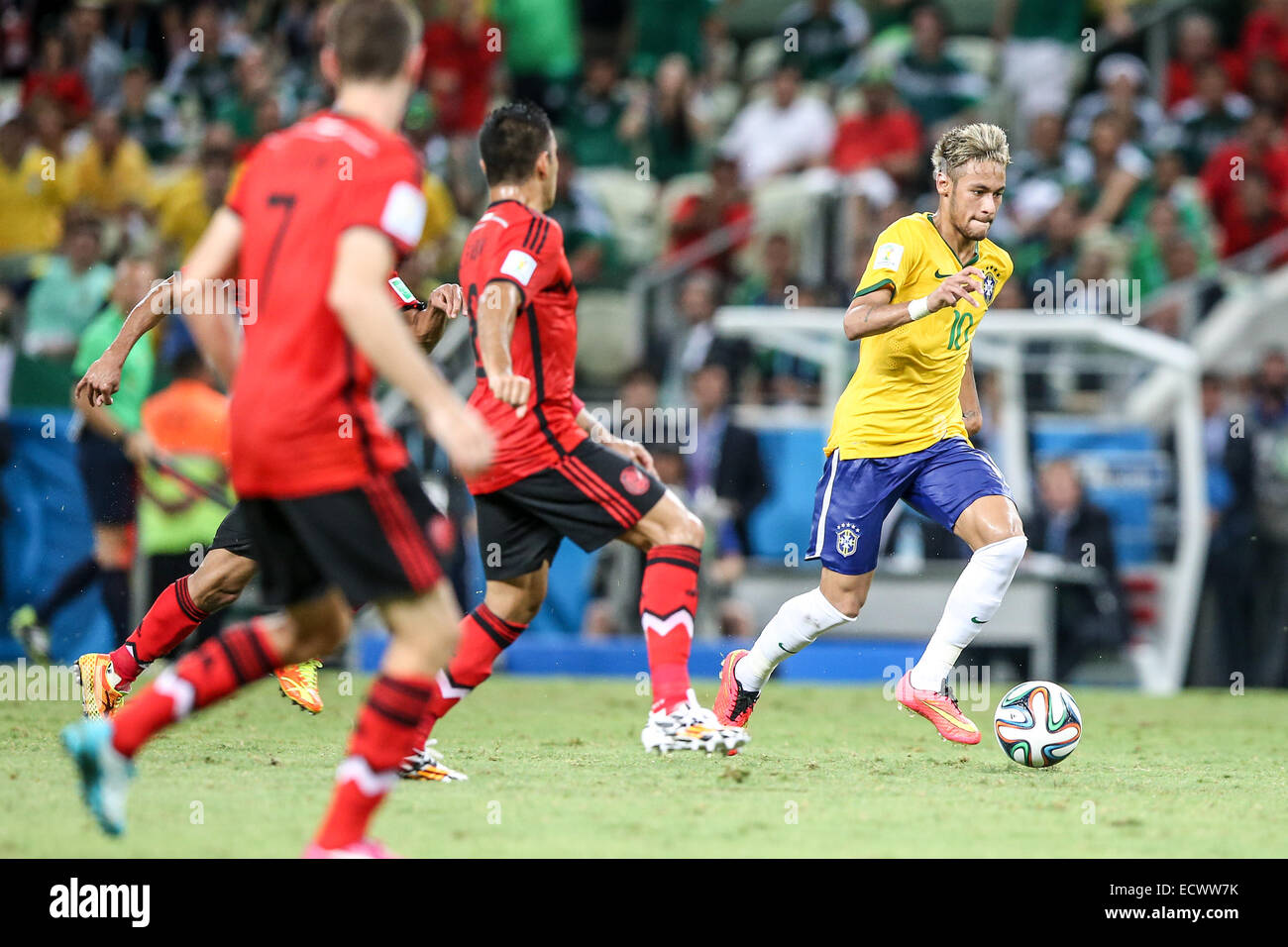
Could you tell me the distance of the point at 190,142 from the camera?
16.3 m

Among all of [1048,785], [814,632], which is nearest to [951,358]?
[814,632]

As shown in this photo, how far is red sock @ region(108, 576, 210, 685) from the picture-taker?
7215mm

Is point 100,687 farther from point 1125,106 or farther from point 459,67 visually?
point 1125,106

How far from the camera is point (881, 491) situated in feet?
23.5

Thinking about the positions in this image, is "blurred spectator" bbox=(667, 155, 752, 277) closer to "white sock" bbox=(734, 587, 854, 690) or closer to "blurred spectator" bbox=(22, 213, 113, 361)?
"blurred spectator" bbox=(22, 213, 113, 361)

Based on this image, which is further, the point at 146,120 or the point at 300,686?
the point at 146,120

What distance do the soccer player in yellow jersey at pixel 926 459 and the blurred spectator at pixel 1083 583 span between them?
5.19 metres

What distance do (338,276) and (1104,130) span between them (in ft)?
38.7

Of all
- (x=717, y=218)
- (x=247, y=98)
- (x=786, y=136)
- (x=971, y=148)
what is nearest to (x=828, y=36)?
(x=786, y=136)

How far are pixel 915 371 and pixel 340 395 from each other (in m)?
3.33

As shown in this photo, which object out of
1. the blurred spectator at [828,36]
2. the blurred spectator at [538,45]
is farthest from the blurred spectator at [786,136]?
the blurred spectator at [538,45]

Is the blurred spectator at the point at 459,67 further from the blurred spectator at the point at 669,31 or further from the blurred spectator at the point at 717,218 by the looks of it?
the blurred spectator at the point at 717,218

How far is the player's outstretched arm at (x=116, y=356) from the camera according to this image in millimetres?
6285

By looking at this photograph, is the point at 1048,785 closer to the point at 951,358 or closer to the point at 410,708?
the point at 951,358
